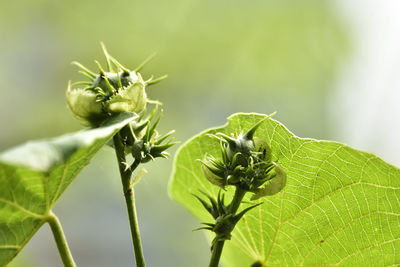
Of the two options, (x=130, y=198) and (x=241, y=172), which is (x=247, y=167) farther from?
(x=130, y=198)

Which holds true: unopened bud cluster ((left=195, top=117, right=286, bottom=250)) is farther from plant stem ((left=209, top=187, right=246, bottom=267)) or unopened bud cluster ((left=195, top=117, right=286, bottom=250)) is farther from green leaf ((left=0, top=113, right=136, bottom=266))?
green leaf ((left=0, top=113, right=136, bottom=266))

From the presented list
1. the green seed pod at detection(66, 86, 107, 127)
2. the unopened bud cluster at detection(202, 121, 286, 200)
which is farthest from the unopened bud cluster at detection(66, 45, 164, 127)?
the unopened bud cluster at detection(202, 121, 286, 200)

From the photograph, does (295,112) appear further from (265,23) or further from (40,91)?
(40,91)

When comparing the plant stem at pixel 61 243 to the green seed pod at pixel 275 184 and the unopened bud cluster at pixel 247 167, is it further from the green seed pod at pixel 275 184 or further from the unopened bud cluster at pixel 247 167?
the green seed pod at pixel 275 184

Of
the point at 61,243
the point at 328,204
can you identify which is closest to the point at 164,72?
the point at 328,204

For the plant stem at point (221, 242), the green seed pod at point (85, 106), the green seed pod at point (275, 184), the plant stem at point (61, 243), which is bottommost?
the plant stem at point (61, 243)

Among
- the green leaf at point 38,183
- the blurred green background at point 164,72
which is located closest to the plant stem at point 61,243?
the green leaf at point 38,183

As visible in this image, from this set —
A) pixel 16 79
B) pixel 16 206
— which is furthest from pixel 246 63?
pixel 16 206
